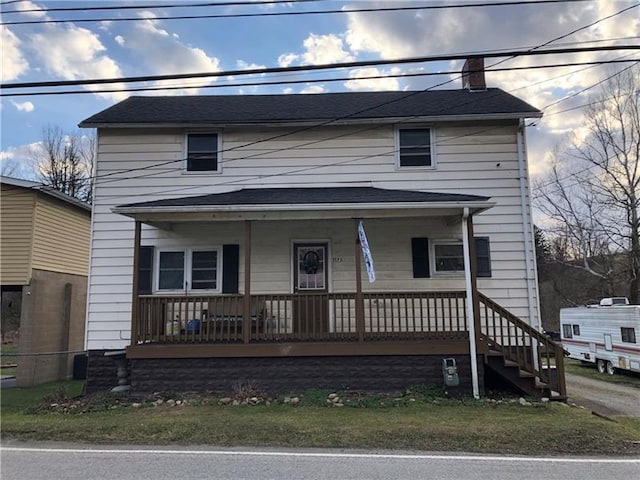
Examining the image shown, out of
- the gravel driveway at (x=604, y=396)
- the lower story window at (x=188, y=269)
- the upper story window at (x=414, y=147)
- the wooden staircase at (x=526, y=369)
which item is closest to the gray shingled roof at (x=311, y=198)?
the upper story window at (x=414, y=147)

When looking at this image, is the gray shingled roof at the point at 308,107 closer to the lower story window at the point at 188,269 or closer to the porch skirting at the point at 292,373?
the lower story window at the point at 188,269

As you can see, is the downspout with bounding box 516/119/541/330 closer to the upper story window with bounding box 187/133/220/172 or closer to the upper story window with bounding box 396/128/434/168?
the upper story window with bounding box 396/128/434/168

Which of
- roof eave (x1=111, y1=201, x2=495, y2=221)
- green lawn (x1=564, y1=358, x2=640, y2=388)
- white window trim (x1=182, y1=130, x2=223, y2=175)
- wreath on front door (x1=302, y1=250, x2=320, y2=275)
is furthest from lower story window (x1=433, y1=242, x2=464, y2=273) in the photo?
green lawn (x1=564, y1=358, x2=640, y2=388)

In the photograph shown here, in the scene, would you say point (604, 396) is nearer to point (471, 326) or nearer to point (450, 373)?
point (471, 326)

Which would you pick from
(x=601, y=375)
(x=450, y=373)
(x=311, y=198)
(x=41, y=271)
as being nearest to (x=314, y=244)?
(x=311, y=198)

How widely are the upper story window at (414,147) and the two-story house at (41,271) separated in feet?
34.3

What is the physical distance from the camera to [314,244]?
11.0 metres

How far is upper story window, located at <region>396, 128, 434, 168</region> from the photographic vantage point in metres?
11.4

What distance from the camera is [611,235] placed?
26797mm

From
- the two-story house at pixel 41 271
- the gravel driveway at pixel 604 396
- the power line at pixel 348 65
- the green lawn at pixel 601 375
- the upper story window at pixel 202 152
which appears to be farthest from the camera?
the green lawn at pixel 601 375

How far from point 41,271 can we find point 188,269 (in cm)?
668

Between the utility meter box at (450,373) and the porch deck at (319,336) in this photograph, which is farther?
the porch deck at (319,336)

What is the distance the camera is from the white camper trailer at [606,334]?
627 inches

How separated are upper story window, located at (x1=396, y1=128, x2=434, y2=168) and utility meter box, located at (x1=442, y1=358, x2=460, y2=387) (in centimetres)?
474
